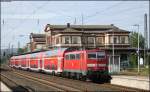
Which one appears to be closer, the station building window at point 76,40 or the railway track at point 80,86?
the railway track at point 80,86

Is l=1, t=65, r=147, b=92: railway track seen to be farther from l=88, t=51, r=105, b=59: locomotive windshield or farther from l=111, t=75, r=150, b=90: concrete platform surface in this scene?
l=88, t=51, r=105, b=59: locomotive windshield

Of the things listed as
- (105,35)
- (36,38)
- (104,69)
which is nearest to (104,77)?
(104,69)

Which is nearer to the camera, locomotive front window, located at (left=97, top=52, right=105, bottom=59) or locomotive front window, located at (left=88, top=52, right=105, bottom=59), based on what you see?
locomotive front window, located at (left=88, top=52, right=105, bottom=59)

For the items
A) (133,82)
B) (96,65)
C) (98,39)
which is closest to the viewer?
(133,82)

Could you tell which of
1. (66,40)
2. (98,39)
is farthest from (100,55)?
(98,39)

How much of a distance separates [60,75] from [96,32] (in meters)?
89.1

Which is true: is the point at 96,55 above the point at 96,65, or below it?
above

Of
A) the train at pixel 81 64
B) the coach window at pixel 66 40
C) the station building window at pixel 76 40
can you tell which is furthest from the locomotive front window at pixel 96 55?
the station building window at pixel 76 40

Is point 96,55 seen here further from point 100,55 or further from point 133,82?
point 133,82

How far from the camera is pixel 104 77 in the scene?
1559 inches

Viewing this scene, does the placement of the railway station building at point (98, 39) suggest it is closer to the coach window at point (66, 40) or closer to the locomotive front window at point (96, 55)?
the coach window at point (66, 40)

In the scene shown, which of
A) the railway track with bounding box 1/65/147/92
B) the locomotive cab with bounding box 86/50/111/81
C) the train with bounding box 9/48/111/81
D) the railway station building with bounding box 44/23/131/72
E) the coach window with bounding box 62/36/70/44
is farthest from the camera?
the coach window with bounding box 62/36/70/44

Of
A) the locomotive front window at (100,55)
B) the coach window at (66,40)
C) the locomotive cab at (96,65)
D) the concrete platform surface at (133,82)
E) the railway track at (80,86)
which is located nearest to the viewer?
the railway track at (80,86)

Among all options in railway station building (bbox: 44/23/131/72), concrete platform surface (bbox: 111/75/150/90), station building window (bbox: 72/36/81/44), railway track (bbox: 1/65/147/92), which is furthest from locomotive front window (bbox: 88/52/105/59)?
station building window (bbox: 72/36/81/44)
